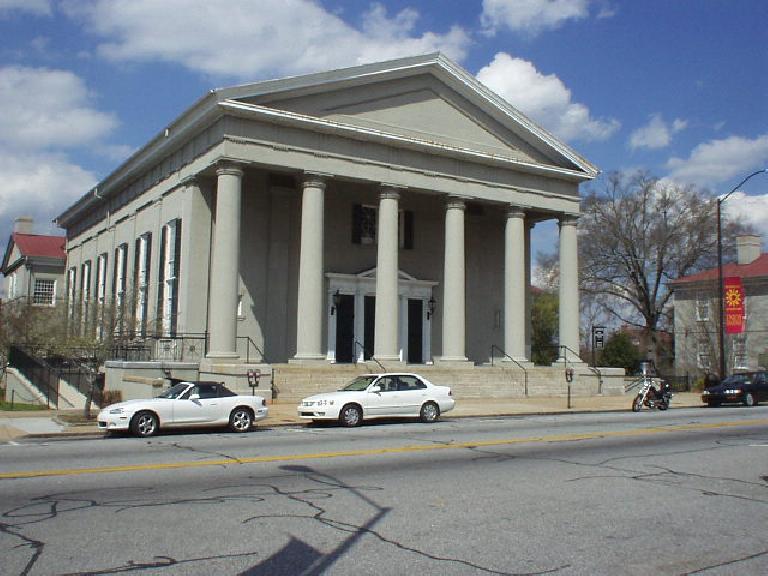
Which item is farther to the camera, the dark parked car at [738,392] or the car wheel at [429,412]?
the dark parked car at [738,392]

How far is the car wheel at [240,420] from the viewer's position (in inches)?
749

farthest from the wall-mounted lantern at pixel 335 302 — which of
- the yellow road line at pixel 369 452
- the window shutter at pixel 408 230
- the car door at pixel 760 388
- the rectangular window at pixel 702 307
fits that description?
the rectangular window at pixel 702 307

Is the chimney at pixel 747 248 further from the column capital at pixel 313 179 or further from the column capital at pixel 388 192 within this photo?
the column capital at pixel 313 179

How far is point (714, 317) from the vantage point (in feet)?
175

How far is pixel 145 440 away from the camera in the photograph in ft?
55.6

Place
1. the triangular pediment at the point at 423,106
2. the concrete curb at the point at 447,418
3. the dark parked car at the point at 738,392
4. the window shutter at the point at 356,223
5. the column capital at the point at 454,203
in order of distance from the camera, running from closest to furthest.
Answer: the concrete curb at the point at 447,418 → the triangular pediment at the point at 423,106 → the dark parked car at the point at 738,392 → the column capital at the point at 454,203 → the window shutter at the point at 356,223

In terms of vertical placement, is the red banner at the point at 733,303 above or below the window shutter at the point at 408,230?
below

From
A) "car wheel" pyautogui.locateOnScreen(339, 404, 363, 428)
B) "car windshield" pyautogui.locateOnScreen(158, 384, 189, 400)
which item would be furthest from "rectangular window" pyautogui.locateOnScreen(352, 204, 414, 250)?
"car windshield" pyautogui.locateOnScreen(158, 384, 189, 400)

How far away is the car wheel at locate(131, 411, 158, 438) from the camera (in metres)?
17.5

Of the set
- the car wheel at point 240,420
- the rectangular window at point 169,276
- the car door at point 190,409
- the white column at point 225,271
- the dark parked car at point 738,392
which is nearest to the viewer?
the car door at point 190,409

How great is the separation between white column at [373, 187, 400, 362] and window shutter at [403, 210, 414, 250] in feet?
17.8

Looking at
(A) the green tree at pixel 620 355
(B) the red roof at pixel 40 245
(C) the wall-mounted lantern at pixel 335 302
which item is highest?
(B) the red roof at pixel 40 245

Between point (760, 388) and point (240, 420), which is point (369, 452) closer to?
point (240, 420)

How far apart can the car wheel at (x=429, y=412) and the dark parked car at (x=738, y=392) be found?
16351 mm
